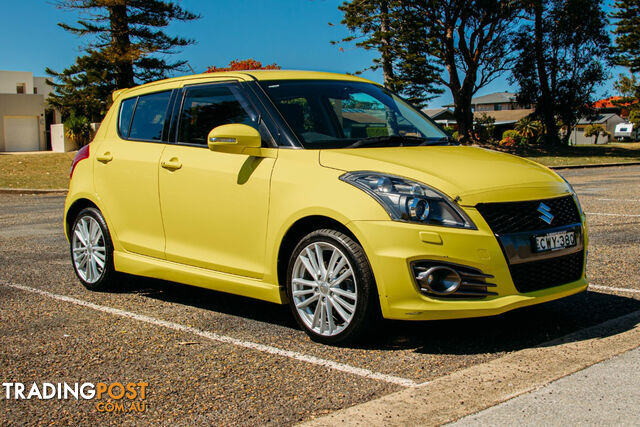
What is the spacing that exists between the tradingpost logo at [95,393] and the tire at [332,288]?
3.82 ft

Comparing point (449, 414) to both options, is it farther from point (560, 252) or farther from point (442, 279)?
point (560, 252)

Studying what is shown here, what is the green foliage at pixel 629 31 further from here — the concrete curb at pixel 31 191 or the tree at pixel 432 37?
the concrete curb at pixel 31 191

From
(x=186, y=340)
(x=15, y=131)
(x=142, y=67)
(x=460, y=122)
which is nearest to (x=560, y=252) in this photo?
(x=186, y=340)

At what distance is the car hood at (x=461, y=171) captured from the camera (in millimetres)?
4426

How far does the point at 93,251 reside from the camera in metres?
6.51

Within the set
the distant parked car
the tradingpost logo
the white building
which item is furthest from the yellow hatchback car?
the distant parked car

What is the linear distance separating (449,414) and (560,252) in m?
1.68

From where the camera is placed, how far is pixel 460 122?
131 ft

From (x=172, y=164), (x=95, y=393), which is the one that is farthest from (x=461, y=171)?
(x=95, y=393)

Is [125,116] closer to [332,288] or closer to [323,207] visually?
[323,207]

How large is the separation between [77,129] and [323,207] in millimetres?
43372

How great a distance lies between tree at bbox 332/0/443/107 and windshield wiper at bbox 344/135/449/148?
106 ft

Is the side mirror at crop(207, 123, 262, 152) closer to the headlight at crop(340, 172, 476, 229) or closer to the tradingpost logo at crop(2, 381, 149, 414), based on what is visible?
the headlight at crop(340, 172, 476, 229)

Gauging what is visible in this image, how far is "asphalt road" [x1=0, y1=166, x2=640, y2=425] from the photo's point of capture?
3705 millimetres
